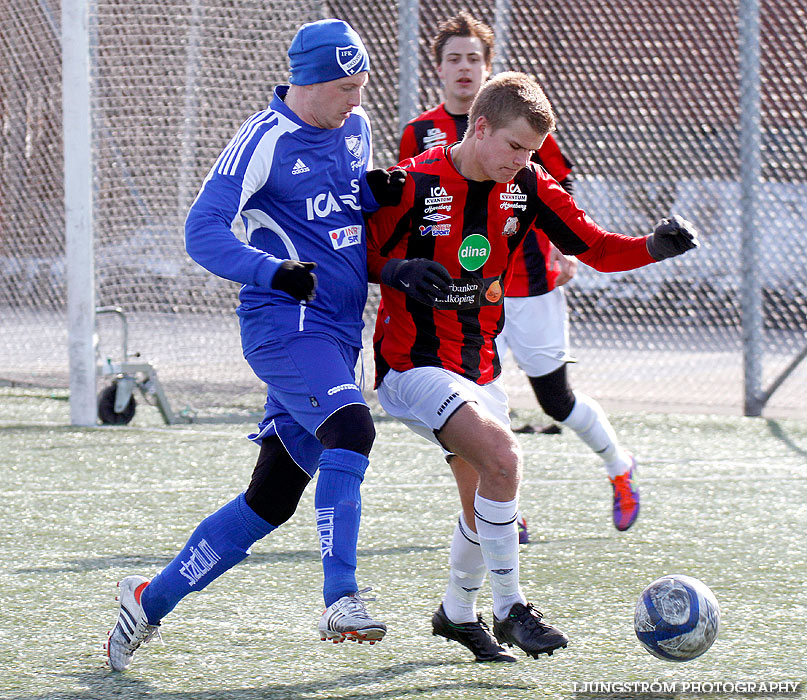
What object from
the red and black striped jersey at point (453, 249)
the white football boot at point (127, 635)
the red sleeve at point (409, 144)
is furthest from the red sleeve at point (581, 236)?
the red sleeve at point (409, 144)

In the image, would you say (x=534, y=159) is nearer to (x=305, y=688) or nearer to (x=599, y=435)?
(x=599, y=435)

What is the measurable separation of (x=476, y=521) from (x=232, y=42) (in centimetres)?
600

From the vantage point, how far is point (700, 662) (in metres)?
3.25

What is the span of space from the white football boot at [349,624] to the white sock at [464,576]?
0.62 meters

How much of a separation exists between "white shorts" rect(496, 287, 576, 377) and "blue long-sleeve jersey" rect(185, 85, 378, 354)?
206 centimetres

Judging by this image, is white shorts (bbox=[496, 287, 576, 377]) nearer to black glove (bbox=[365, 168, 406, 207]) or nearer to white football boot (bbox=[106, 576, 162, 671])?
black glove (bbox=[365, 168, 406, 207])

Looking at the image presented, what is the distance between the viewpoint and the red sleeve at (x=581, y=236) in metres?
3.53

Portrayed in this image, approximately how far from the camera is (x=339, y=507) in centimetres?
299

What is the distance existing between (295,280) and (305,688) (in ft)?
3.48

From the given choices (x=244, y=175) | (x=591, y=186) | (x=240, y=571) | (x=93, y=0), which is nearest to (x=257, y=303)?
(x=244, y=175)

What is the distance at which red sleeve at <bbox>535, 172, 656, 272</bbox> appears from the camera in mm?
3531

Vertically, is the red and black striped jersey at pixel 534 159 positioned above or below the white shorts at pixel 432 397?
above

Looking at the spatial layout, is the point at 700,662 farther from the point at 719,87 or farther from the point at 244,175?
the point at 719,87

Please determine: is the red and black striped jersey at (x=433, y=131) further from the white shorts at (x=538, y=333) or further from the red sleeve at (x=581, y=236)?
the red sleeve at (x=581, y=236)
